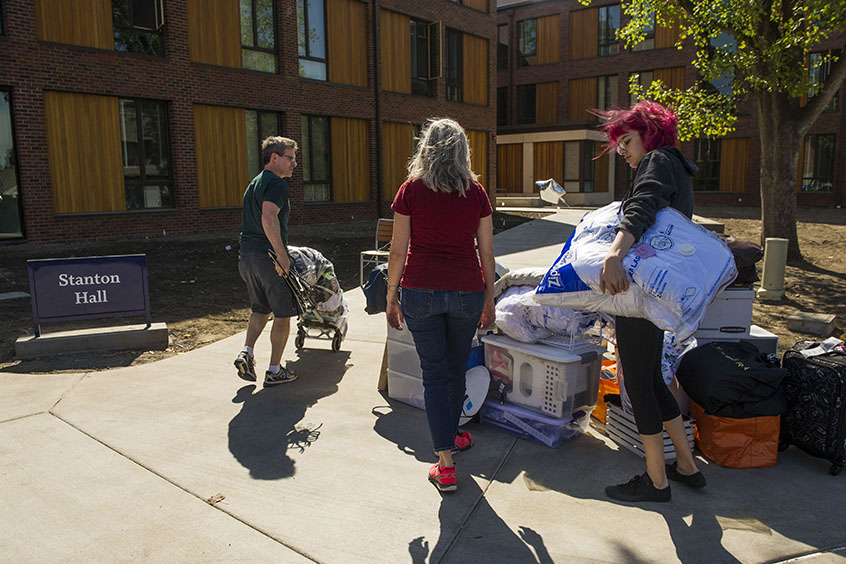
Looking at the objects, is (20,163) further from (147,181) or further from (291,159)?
(291,159)

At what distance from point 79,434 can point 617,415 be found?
11.2 feet

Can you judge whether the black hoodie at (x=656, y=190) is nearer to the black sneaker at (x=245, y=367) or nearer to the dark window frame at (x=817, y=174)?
the black sneaker at (x=245, y=367)

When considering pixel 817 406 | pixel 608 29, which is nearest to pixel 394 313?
pixel 817 406

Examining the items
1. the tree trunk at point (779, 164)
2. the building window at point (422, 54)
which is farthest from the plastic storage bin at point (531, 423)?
the building window at point (422, 54)

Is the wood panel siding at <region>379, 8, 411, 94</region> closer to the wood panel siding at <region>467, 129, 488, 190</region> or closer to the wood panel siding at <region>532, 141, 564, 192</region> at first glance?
the wood panel siding at <region>467, 129, 488, 190</region>

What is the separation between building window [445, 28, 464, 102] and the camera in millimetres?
23203

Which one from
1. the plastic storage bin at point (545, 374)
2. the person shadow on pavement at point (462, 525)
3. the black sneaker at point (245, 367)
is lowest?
the person shadow on pavement at point (462, 525)

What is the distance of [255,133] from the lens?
1733 cm

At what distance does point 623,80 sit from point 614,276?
108ft

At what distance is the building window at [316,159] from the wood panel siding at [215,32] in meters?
2.92

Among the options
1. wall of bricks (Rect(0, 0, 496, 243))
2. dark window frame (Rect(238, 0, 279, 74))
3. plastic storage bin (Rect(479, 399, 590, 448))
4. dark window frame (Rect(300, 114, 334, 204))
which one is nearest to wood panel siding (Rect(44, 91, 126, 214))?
wall of bricks (Rect(0, 0, 496, 243))

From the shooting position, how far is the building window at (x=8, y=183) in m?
13.2

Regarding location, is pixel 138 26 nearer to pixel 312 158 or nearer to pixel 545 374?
pixel 312 158

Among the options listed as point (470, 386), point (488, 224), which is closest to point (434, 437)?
point (470, 386)
